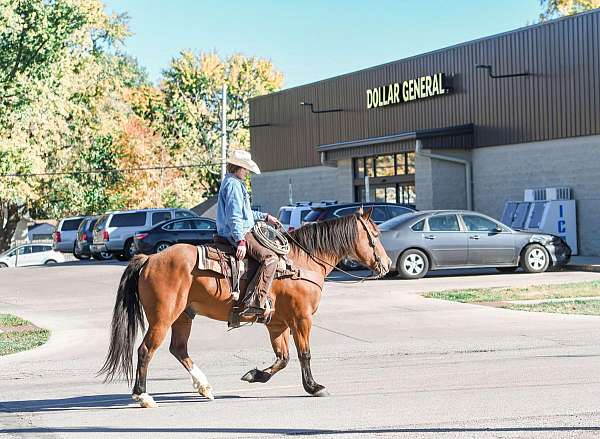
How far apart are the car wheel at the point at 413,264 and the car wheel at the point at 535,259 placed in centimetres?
261

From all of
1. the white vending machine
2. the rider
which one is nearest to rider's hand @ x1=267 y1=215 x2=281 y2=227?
the rider

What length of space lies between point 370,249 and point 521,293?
1044 centimetres

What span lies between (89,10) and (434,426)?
119ft

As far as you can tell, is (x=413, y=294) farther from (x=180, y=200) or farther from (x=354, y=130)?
(x=180, y=200)

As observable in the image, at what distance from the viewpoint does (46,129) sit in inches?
1817

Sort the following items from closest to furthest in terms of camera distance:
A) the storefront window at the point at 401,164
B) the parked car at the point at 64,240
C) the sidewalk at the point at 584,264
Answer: the sidewalk at the point at 584,264 < the storefront window at the point at 401,164 < the parked car at the point at 64,240

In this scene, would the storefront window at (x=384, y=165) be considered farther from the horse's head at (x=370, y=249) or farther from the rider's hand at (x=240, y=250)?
the rider's hand at (x=240, y=250)

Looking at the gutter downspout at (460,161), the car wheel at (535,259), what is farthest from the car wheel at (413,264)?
the gutter downspout at (460,161)

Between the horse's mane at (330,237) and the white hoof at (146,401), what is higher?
the horse's mane at (330,237)

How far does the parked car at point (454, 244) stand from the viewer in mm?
23812

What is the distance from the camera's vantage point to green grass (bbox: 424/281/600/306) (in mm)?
19219

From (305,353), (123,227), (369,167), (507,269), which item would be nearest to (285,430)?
(305,353)

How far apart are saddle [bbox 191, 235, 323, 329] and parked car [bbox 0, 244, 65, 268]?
122 ft

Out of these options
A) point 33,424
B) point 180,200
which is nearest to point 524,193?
point 33,424
